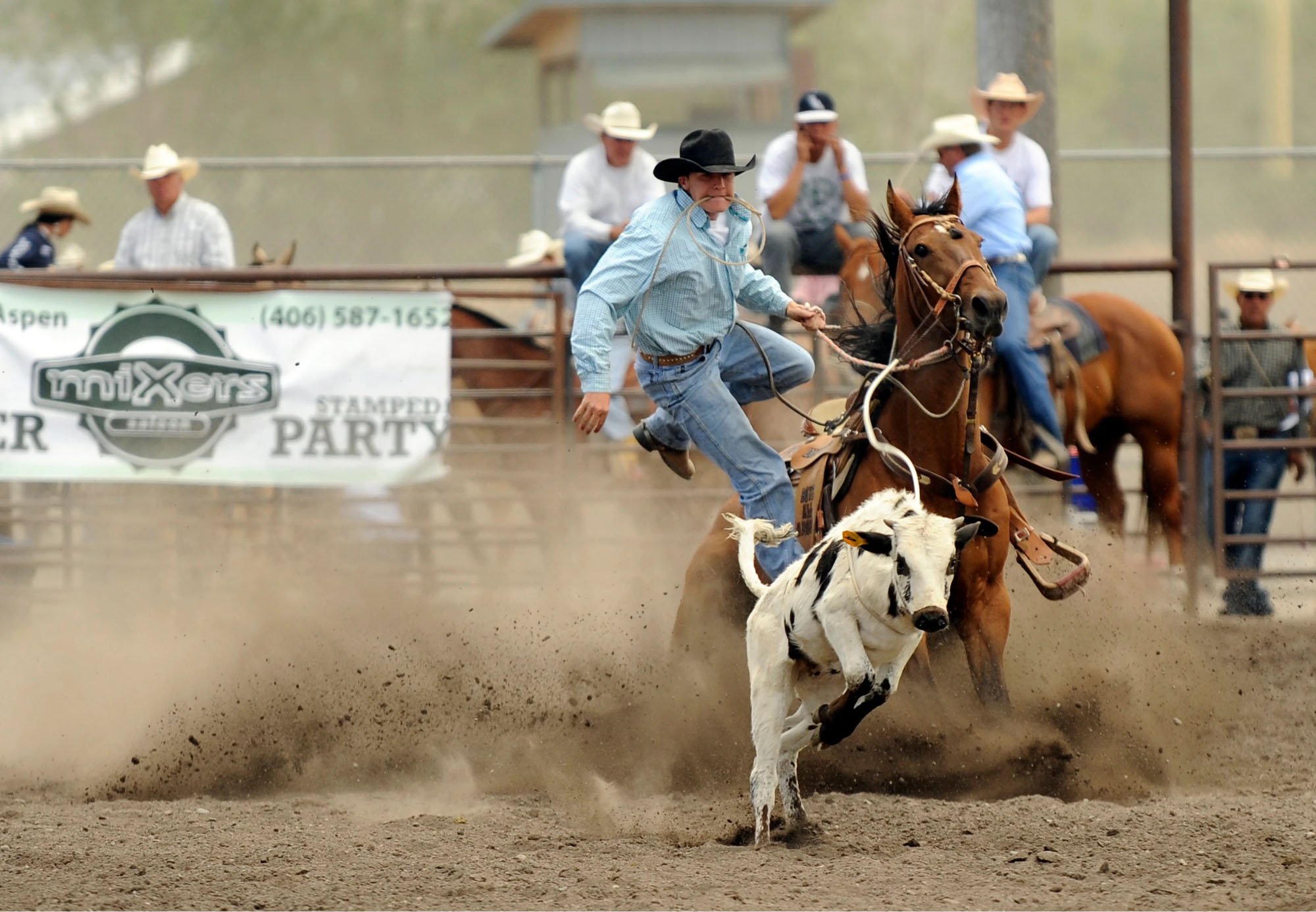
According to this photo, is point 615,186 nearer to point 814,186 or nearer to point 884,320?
point 814,186

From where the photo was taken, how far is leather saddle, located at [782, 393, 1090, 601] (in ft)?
18.5

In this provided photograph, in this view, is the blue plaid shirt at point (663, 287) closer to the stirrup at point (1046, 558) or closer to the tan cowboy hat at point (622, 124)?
the stirrup at point (1046, 558)

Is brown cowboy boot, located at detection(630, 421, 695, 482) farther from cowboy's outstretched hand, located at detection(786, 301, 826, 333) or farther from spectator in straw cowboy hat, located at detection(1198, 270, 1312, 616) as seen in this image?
spectator in straw cowboy hat, located at detection(1198, 270, 1312, 616)

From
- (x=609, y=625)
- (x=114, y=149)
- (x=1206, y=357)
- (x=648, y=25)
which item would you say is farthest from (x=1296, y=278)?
(x=114, y=149)

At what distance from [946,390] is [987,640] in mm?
874

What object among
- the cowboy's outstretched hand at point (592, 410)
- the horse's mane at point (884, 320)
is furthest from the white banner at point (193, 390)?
the cowboy's outstretched hand at point (592, 410)

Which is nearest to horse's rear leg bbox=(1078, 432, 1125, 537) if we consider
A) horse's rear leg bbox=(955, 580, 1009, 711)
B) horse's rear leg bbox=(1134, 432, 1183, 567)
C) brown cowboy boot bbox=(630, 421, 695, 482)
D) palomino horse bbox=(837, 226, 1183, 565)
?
palomino horse bbox=(837, 226, 1183, 565)

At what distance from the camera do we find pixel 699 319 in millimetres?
5680

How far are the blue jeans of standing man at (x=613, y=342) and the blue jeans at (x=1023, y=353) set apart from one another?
181 cm

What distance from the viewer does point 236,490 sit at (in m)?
8.88

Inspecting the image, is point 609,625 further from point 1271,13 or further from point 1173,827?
point 1271,13

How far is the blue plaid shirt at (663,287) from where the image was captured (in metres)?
5.43

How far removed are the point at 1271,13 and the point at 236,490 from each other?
21.8m

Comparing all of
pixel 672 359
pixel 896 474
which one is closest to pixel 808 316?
pixel 672 359
